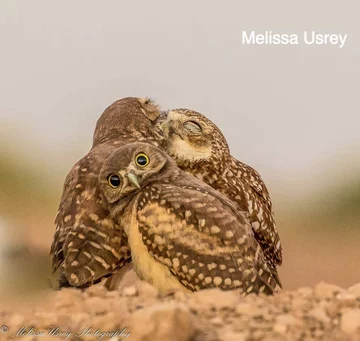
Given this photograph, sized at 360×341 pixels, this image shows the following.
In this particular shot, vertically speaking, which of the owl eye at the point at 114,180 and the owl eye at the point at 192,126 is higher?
the owl eye at the point at 192,126

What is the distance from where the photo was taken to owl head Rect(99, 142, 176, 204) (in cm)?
233

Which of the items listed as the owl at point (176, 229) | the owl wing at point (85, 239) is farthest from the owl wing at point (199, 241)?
the owl wing at point (85, 239)

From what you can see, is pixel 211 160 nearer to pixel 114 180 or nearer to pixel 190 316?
pixel 114 180

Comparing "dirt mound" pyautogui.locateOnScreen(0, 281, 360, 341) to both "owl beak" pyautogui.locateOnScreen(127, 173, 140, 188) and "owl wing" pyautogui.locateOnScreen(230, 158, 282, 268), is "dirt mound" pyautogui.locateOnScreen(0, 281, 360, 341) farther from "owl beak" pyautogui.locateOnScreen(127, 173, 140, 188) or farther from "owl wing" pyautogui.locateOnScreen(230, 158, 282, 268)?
"owl wing" pyautogui.locateOnScreen(230, 158, 282, 268)

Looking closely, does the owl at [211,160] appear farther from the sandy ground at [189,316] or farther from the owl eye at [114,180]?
the sandy ground at [189,316]

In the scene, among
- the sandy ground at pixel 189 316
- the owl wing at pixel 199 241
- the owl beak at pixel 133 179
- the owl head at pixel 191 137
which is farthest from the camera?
the owl head at pixel 191 137

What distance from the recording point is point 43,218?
290 cm

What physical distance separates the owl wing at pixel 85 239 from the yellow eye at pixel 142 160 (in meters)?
0.26

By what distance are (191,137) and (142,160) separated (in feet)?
1.88

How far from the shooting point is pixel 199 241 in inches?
87.1

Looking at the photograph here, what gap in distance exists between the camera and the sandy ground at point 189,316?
5.44 ft
